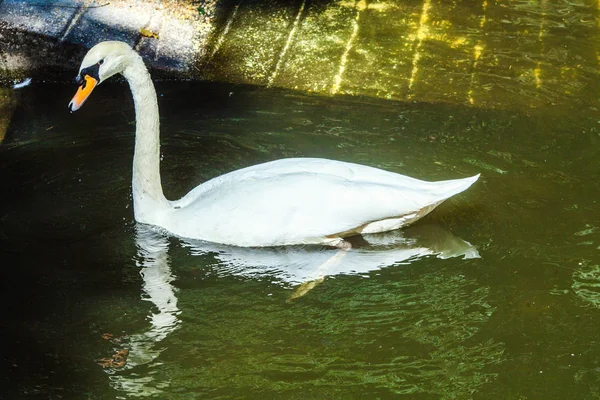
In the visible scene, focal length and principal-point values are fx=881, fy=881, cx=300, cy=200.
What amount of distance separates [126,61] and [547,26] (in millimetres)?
3945

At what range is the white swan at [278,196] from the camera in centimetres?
498

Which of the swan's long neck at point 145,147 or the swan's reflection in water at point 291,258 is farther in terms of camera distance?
the swan's long neck at point 145,147

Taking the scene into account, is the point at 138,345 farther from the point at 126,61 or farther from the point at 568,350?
the point at 568,350

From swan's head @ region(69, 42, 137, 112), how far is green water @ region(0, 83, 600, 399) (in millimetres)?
816

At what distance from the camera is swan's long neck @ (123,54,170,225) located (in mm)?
5086

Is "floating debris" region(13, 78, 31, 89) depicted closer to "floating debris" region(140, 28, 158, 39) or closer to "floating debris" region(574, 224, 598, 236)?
"floating debris" region(140, 28, 158, 39)

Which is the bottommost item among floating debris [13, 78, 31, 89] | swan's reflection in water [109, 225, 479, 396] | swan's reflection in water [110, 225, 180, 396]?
swan's reflection in water [110, 225, 180, 396]

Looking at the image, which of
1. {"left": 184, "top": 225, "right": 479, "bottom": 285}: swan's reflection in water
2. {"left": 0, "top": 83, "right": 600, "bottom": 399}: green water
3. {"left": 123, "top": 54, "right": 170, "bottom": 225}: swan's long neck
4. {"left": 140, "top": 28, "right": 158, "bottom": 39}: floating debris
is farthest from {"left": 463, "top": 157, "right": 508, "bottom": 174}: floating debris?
{"left": 140, "top": 28, "right": 158, "bottom": 39}: floating debris

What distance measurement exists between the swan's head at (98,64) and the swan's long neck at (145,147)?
82mm

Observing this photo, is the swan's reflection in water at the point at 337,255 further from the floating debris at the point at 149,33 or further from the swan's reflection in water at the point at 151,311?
the floating debris at the point at 149,33

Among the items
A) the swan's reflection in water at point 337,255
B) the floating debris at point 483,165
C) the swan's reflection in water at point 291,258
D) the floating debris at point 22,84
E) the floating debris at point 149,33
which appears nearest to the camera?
the swan's reflection in water at point 291,258

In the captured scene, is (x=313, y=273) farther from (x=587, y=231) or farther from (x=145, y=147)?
(x=587, y=231)

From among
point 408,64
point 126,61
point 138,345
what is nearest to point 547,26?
point 408,64

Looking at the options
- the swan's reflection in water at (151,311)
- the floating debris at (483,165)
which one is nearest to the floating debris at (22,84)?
the swan's reflection in water at (151,311)
